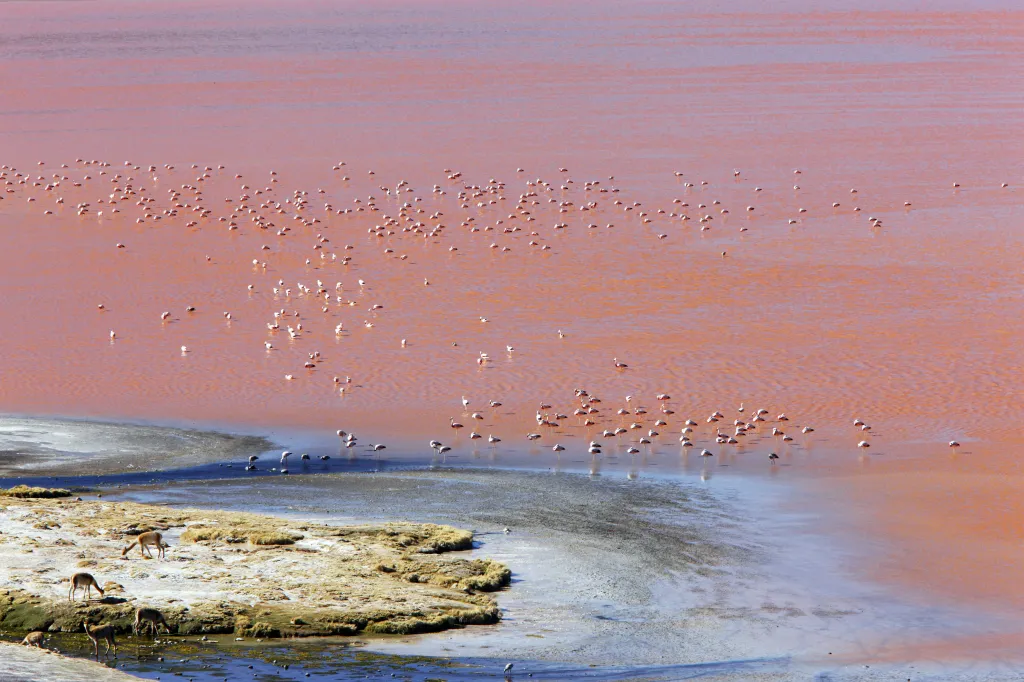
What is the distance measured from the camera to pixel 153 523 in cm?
2403

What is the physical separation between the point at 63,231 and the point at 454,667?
37628 millimetres

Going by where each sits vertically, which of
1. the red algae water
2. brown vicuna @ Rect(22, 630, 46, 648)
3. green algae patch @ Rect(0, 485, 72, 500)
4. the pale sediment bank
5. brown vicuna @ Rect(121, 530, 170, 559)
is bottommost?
brown vicuna @ Rect(22, 630, 46, 648)

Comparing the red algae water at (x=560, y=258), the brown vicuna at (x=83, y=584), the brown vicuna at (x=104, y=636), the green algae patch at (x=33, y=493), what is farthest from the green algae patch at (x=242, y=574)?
the red algae water at (x=560, y=258)

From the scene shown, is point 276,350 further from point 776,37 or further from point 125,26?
point 125,26

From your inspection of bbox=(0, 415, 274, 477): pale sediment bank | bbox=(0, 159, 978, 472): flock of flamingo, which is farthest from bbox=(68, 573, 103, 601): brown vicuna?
bbox=(0, 159, 978, 472): flock of flamingo

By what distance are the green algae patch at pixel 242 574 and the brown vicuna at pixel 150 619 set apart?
0.64ft

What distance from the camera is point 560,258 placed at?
47.2 metres

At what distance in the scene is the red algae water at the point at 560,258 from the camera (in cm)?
3309

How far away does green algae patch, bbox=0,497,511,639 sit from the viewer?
2022 centimetres

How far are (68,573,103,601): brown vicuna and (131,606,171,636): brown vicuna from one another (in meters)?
0.89

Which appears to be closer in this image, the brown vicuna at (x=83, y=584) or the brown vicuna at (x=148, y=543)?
the brown vicuna at (x=83, y=584)

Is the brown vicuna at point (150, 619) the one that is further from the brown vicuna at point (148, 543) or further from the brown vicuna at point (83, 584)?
the brown vicuna at point (148, 543)

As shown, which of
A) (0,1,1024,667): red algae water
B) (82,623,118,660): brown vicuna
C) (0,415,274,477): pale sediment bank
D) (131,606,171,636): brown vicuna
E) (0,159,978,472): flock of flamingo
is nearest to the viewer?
(82,623,118,660): brown vicuna

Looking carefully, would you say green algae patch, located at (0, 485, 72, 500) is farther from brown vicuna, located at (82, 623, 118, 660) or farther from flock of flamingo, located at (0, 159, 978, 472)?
flock of flamingo, located at (0, 159, 978, 472)
